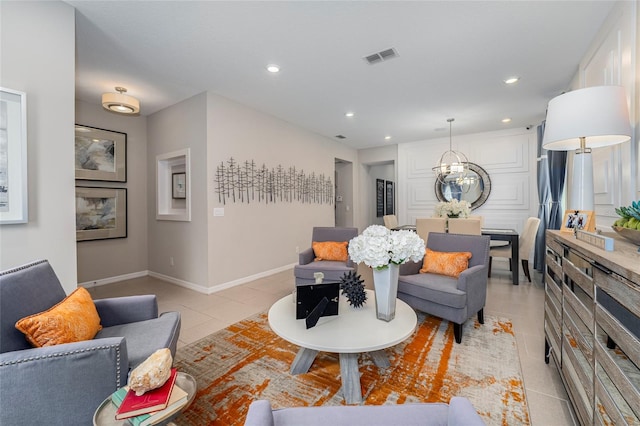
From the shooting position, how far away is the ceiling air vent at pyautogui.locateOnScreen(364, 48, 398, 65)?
2754 mm

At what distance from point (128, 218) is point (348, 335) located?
14.6 feet

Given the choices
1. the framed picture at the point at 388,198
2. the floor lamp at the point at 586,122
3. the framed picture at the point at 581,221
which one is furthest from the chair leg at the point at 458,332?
the framed picture at the point at 388,198

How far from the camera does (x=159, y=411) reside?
0.92 meters

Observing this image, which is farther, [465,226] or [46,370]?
[465,226]

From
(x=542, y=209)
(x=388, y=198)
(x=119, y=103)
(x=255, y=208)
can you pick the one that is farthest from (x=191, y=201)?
(x=388, y=198)

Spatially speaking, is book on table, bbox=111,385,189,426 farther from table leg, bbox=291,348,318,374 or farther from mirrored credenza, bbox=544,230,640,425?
mirrored credenza, bbox=544,230,640,425

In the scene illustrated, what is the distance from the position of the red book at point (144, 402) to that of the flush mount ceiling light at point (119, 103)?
3579 mm

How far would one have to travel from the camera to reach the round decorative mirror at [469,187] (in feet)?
19.2

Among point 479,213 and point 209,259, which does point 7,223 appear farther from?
point 479,213

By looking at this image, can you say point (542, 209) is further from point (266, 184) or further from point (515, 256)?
point (266, 184)

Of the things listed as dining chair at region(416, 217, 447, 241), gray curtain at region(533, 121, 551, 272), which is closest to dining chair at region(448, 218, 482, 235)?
dining chair at region(416, 217, 447, 241)

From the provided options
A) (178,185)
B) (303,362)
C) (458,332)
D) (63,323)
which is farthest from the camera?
(178,185)

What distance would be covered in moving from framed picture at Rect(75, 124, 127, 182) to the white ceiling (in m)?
0.52

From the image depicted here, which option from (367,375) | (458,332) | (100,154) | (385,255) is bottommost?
(367,375)
